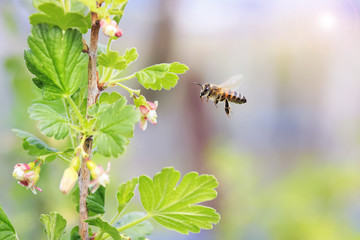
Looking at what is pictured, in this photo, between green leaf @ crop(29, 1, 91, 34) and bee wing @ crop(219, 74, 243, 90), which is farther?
bee wing @ crop(219, 74, 243, 90)

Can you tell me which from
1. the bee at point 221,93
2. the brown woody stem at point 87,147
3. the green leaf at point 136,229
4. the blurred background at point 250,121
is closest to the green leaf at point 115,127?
the brown woody stem at point 87,147

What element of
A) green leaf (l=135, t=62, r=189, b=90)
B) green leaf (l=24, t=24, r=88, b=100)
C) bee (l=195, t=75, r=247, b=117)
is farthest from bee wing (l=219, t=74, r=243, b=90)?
green leaf (l=24, t=24, r=88, b=100)

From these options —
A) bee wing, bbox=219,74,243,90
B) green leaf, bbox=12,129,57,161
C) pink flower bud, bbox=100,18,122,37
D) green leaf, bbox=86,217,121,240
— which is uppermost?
bee wing, bbox=219,74,243,90

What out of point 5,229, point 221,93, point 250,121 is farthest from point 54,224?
point 250,121

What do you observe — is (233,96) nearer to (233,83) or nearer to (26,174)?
(233,83)

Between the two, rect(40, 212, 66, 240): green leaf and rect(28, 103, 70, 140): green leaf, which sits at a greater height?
rect(28, 103, 70, 140): green leaf

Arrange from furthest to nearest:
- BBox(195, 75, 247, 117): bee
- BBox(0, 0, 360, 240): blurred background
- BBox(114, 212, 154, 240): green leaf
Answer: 1. BBox(0, 0, 360, 240): blurred background
2. BBox(195, 75, 247, 117): bee
3. BBox(114, 212, 154, 240): green leaf

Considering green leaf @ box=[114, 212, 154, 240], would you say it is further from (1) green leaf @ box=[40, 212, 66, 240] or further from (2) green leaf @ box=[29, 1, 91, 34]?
(2) green leaf @ box=[29, 1, 91, 34]

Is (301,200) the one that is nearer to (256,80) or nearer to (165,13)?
(165,13)
